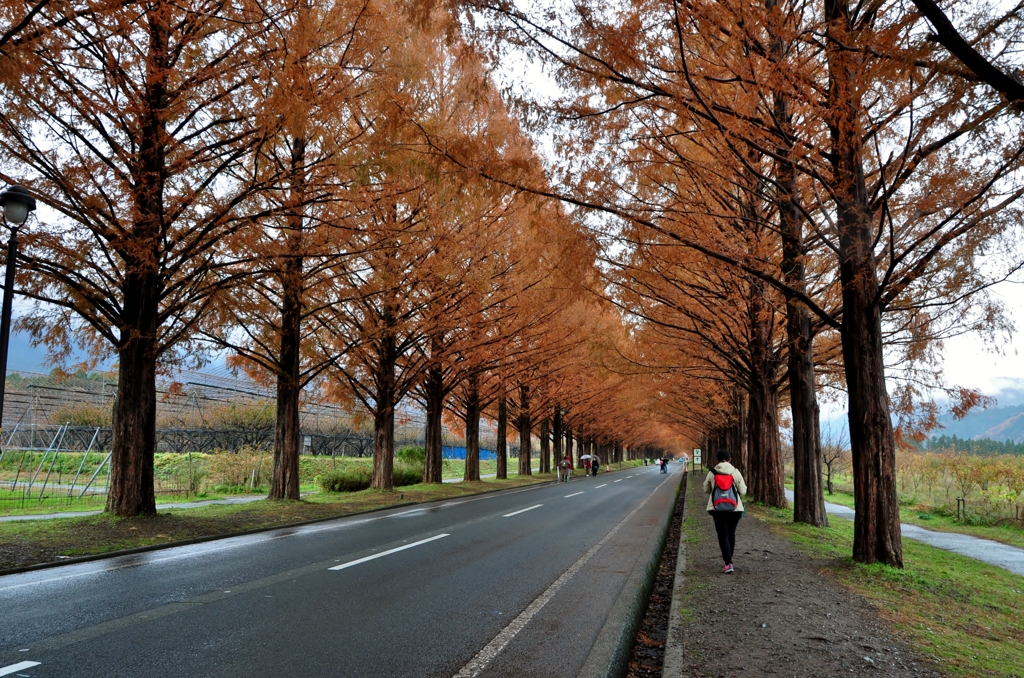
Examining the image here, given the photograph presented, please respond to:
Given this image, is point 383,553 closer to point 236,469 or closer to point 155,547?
point 155,547

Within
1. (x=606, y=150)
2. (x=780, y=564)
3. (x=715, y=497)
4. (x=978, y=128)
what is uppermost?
(x=606, y=150)

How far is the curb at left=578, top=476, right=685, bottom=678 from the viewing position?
4.34m

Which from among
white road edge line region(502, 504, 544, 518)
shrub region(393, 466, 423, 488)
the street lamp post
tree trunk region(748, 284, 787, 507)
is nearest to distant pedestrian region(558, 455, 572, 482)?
shrub region(393, 466, 423, 488)

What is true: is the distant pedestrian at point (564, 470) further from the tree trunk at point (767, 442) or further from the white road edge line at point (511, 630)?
the white road edge line at point (511, 630)

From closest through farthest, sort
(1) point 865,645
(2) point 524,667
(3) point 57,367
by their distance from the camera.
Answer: (2) point 524,667 → (1) point 865,645 → (3) point 57,367

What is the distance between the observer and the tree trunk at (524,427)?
3372 cm

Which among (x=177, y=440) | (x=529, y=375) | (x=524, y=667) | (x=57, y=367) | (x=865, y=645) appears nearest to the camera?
(x=524, y=667)

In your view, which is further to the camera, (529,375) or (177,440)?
(177,440)

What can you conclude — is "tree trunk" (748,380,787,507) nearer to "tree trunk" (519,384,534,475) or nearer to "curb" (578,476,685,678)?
"curb" (578,476,685,678)

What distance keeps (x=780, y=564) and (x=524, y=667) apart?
4.98 metres

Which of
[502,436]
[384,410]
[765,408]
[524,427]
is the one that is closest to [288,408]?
[384,410]

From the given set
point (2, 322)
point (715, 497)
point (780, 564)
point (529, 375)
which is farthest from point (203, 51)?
point (529, 375)

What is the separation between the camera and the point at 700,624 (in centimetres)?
506

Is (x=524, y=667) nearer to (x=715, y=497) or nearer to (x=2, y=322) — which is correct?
(x=715, y=497)
